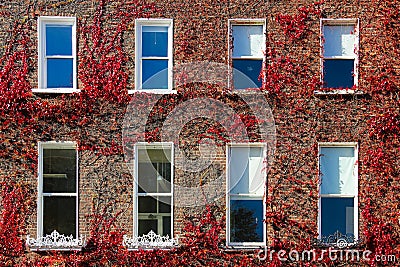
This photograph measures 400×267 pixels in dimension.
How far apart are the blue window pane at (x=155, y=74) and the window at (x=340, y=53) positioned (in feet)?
11.2

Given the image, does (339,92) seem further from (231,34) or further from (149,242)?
(149,242)

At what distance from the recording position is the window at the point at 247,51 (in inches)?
505

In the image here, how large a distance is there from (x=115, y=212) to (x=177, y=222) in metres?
1.31

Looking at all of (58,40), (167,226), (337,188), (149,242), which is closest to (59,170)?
(149,242)

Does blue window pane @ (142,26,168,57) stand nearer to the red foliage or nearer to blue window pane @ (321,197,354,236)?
the red foliage

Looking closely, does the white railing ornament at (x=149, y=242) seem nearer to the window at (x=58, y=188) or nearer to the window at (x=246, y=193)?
the window at (x=58, y=188)

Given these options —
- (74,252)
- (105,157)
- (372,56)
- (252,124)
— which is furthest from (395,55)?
(74,252)

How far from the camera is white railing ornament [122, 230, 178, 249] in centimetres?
1236

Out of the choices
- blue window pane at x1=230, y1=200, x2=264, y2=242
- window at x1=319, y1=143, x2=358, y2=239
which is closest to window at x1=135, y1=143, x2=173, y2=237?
blue window pane at x1=230, y1=200, x2=264, y2=242

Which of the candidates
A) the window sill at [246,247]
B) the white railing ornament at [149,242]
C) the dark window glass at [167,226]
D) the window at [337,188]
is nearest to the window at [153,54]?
the dark window glass at [167,226]

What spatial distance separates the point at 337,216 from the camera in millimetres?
12625

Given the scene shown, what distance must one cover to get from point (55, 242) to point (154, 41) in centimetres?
474

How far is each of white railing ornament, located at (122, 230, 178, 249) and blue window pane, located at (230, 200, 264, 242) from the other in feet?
4.28

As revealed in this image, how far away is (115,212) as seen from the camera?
12.5 meters
